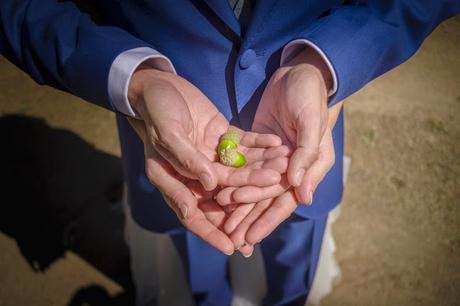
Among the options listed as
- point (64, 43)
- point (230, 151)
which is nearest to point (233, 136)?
point (230, 151)

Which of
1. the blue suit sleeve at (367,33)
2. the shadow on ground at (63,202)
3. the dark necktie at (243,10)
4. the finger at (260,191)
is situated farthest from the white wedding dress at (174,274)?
the dark necktie at (243,10)

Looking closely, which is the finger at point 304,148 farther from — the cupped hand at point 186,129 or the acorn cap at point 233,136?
the acorn cap at point 233,136

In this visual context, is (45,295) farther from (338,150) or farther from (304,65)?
(304,65)

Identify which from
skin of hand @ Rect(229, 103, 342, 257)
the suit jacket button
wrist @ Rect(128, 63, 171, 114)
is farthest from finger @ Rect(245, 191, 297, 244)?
wrist @ Rect(128, 63, 171, 114)

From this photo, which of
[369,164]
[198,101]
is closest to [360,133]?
[369,164]

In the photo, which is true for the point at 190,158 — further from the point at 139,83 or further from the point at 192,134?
Answer: the point at 139,83
